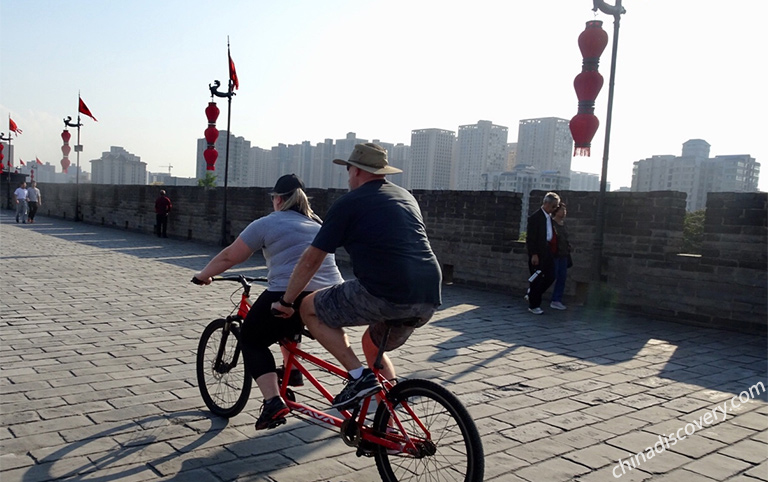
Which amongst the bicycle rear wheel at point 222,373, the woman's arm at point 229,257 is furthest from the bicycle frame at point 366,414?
the woman's arm at point 229,257

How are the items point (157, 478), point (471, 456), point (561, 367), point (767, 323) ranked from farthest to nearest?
point (767, 323), point (561, 367), point (157, 478), point (471, 456)

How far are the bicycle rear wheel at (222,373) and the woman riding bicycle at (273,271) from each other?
429 millimetres

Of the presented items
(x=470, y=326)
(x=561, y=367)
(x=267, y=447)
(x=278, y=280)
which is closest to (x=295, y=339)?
(x=278, y=280)

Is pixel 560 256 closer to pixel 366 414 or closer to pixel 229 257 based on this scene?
pixel 229 257

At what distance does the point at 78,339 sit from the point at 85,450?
3061mm

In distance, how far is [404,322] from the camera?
3.28 meters

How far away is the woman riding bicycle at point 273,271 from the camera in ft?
12.3

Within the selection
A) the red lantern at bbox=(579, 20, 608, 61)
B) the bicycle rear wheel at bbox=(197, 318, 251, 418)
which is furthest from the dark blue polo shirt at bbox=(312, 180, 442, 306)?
the red lantern at bbox=(579, 20, 608, 61)

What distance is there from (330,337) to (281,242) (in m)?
0.76

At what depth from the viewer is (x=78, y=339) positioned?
645 centimetres

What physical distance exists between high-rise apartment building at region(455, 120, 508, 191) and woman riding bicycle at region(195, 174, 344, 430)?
68.7 metres

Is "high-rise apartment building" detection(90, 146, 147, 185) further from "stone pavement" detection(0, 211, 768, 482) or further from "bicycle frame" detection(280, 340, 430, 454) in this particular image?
"bicycle frame" detection(280, 340, 430, 454)

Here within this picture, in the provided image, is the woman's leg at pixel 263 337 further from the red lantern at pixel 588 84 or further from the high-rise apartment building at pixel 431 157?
the high-rise apartment building at pixel 431 157

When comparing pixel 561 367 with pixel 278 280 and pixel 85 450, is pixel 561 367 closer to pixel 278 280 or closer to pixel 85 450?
pixel 278 280
